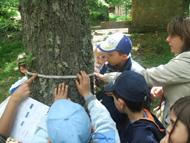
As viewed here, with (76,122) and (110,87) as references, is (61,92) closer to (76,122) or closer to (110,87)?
(110,87)

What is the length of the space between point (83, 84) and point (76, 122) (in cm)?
41

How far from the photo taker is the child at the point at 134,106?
8.60 feet

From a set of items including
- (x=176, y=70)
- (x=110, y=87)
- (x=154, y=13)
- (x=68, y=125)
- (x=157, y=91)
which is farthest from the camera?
(x=154, y=13)

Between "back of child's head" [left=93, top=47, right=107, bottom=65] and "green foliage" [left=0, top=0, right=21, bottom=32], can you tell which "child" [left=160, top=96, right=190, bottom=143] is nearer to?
"back of child's head" [left=93, top=47, right=107, bottom=65]

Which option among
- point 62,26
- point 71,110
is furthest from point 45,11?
point 71,110

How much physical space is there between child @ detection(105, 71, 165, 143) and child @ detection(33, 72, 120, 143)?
15 cm

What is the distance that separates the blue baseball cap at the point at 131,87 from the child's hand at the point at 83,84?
0.16 meters

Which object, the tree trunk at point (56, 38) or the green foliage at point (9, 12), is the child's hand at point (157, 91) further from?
the green foliage at point (9, 12)

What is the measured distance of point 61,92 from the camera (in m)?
2.75

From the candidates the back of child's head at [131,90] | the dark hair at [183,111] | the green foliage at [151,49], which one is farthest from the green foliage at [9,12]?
the dark hair at [183,111]

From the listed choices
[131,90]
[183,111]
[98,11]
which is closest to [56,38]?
[131,90]

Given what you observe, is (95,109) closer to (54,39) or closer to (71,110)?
(71,110)

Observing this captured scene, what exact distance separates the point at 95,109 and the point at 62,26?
1.81 feet

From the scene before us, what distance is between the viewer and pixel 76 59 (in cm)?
277
